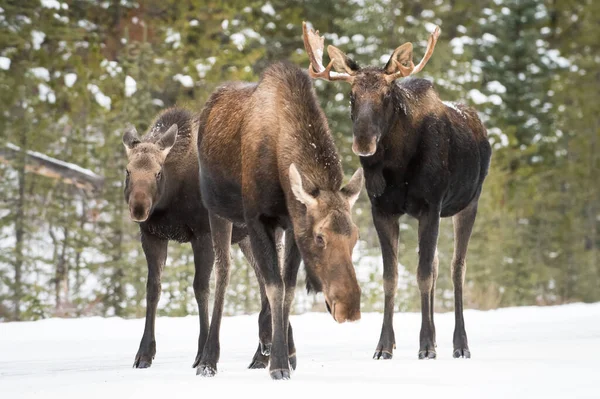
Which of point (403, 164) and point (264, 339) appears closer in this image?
point (264, 339)

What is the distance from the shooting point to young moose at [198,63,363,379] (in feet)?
25.2

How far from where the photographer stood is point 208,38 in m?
25.0

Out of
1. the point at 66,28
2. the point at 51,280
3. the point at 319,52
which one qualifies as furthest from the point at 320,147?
the point at 66,28

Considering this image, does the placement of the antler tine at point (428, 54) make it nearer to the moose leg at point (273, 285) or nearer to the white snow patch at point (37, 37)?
the moose leg at point (273, 285)

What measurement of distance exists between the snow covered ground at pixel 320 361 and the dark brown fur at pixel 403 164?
24.2 inches

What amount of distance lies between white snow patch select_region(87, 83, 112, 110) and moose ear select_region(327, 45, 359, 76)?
10.6 m

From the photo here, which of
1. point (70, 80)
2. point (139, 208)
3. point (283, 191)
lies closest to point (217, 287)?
point (139, 208)

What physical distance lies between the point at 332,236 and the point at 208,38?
1800 cm

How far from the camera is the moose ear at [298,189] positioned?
7.76 m

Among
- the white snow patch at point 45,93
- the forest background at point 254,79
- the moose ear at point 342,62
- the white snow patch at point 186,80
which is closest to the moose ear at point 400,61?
the moose ear at point 342,62

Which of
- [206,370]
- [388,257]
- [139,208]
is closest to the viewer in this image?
[206,370]

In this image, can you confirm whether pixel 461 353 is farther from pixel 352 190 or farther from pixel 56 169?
pixel 56 169

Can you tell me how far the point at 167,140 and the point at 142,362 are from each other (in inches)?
87.4

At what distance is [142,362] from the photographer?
997 centimetres
